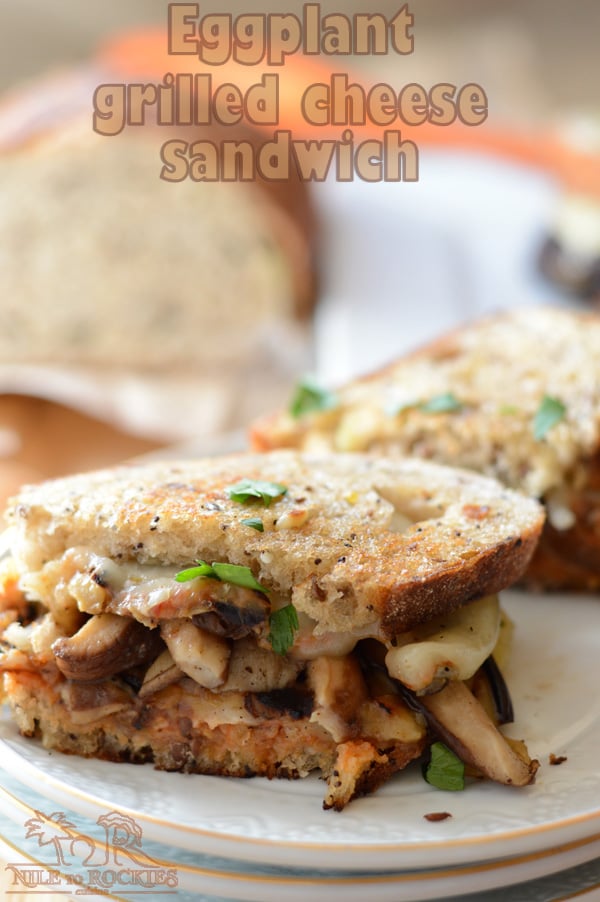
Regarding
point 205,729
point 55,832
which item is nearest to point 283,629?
point 205,729

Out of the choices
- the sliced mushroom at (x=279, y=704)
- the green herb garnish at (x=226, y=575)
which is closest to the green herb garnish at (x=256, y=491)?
the green herb garnish at (x=226, y=575)

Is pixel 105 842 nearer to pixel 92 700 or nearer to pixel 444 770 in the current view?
pixel 92 700

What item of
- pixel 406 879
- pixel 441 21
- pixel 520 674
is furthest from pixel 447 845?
pixel 441 21

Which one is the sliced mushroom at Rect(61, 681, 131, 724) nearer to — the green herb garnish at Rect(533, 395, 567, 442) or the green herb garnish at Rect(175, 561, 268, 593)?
the green herb garnish at Rect(175, 561, 268, 593)

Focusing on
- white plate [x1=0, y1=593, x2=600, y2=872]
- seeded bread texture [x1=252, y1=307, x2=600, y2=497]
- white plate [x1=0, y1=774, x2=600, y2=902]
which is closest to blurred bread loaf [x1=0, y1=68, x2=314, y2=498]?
seeded bread texture [x1=252, y1=307, x2=600, y2=497]

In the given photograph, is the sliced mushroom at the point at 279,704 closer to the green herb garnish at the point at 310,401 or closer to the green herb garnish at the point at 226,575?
the green herb garnish at the point at 226,575
